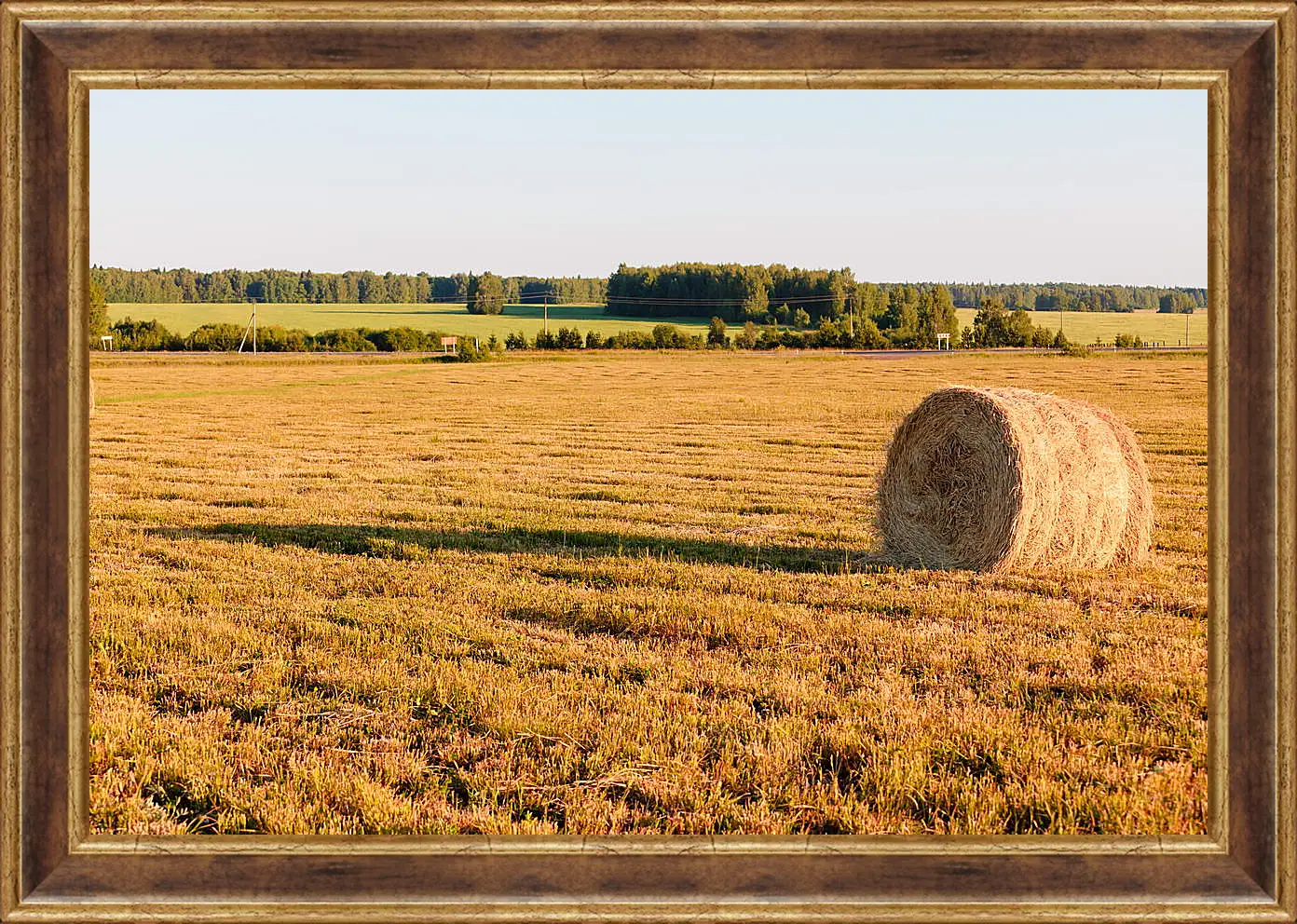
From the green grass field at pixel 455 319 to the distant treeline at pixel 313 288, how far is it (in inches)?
48.6

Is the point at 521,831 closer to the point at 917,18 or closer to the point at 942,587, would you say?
the point at 917,18

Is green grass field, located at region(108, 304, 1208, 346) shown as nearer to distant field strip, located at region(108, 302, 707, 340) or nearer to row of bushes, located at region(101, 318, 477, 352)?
distant field strip, located at region(108, 302, 707, 340)

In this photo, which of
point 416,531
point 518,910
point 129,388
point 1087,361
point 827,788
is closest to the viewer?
point 518,910

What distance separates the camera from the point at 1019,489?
10695mm

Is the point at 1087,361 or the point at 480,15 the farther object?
the point at 1087,361

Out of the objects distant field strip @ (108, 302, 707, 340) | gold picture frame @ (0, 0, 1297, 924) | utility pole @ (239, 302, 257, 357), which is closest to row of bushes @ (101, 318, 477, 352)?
utility pole @ (239, 302, 257, 357)

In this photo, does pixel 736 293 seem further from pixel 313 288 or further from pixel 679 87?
pixel 679 87

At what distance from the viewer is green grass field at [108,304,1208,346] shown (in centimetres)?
3725

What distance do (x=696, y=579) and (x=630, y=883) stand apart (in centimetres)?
626

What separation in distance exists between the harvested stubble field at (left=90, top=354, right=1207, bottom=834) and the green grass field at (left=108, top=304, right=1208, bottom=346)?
21771 mm

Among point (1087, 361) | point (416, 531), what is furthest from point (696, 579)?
point (1087, 361)

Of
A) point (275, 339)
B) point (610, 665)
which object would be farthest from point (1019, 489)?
point (275, 339)

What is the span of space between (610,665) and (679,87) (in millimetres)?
4265

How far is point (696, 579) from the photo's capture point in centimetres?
1005
